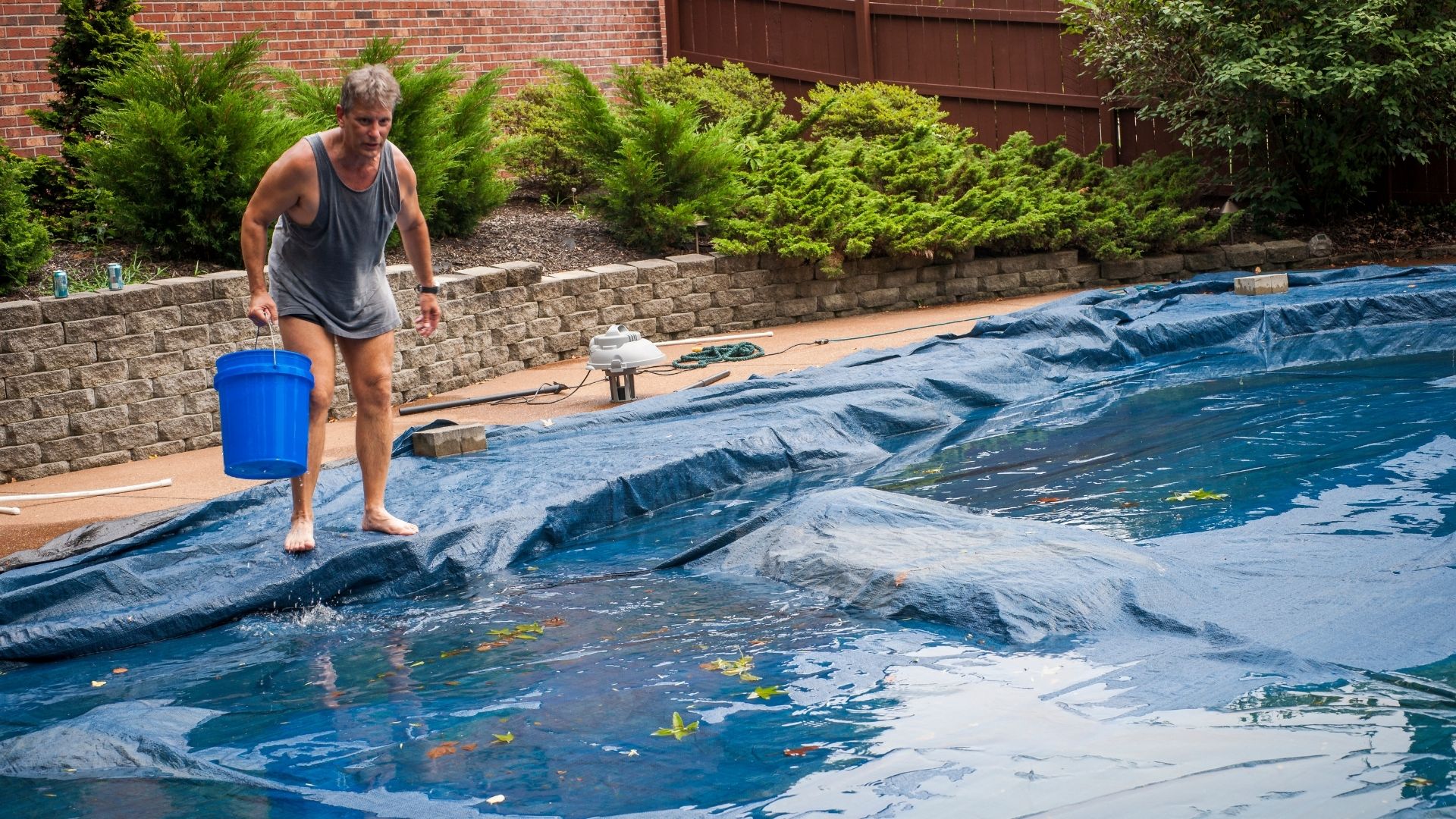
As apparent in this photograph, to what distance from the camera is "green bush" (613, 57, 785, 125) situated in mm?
11797

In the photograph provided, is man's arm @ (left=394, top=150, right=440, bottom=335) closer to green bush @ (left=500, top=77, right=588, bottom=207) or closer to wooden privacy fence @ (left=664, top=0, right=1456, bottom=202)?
green bush @ (left=500, top=77, right=588, bottom=207)

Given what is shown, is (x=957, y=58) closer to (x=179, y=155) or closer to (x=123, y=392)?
(x=179, y=155)

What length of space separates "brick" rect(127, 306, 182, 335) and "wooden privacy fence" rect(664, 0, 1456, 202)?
7659 mm

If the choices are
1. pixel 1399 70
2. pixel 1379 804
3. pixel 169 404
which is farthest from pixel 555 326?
pixel 1379 804

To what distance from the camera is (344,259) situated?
13.8ft

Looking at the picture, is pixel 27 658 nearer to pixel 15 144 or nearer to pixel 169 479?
pixel 169 479

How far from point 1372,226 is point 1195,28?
2150 millimetres

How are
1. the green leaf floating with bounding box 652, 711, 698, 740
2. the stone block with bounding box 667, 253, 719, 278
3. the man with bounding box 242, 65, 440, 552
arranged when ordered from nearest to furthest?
the green leaf floating with bounding box 652, 711, 698, 740, the man with bounding box 242, 65, 440, 552, the stone block with bounding box 667, 253, 719, 278

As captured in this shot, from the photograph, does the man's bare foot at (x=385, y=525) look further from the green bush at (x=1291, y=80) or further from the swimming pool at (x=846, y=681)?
the green bush at (x=1291, y=80)

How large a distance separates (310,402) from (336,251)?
1.57 ft

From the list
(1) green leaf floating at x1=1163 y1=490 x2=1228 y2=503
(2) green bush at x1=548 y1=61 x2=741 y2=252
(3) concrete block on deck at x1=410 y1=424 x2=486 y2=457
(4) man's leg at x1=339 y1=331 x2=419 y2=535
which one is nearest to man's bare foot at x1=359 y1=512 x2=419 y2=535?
(4) man's leg at x1=339 y1=331 x2=419 y2=535

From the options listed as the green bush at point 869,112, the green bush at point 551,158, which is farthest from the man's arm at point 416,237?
the green bush at point 869,112

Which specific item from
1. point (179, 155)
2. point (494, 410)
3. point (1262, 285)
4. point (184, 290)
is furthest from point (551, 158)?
point (1262, 285)

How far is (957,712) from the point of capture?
9.72 ft
